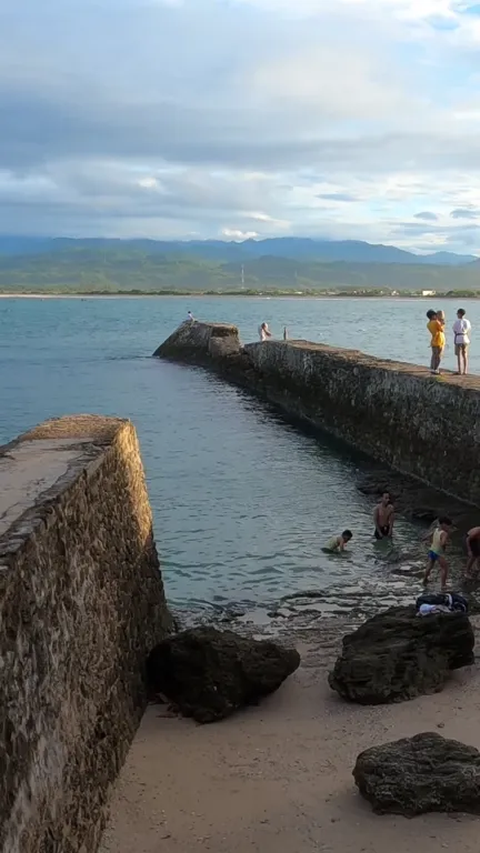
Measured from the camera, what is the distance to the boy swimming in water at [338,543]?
46.5ft

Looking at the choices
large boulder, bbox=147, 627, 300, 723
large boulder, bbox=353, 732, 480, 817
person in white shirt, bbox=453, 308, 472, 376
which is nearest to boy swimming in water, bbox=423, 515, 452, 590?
large boulder, bbox=147, 627, 300, 723

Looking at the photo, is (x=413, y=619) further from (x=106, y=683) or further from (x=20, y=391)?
(x=20, y=391)

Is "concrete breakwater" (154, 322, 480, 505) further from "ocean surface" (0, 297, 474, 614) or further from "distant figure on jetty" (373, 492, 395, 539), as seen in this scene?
"distant figure on jetty" (373, 492, 395, 539)

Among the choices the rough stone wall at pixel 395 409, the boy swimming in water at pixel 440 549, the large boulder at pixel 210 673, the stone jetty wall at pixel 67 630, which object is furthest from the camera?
the rough stone wall at pixel 395 409

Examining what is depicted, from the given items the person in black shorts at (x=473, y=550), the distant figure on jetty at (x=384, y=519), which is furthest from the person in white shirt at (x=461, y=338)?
the person in black shorts at (x=473, y=550)

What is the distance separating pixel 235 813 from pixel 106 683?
4.39 ft

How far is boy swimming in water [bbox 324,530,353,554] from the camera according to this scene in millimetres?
14172

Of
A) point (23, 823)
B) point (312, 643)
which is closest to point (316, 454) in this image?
point (312, 643)

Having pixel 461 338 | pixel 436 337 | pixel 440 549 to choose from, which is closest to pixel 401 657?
pixel 440 549

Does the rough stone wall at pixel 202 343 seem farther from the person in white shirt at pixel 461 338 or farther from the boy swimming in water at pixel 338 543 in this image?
the boy swimming in water at pixel 338 543

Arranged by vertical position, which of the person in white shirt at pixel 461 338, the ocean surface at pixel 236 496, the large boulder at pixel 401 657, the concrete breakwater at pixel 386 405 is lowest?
the ocean surface at pixel 236 496

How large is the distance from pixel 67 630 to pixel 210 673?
2.62 meters

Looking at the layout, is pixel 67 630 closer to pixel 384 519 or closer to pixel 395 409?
pixel 384 519

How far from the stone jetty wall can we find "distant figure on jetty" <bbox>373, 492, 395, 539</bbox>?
19.6 feet
